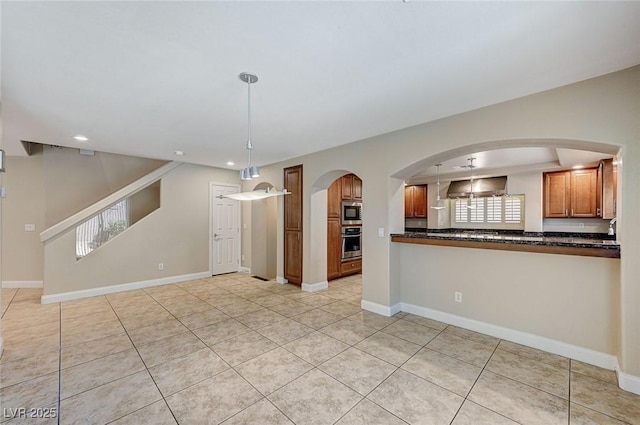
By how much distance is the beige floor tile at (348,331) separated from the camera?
10.0 feet

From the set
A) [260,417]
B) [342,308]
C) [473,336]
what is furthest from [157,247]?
[473,336]

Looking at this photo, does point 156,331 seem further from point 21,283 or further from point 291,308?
point 21,283

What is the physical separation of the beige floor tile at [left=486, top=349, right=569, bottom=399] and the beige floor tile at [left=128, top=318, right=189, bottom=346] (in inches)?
136

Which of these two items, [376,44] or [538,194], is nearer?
[376,44]

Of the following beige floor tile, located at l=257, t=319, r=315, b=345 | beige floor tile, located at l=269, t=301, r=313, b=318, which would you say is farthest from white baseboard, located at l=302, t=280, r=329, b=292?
beige floor tile, located at l=257, t=319, r=315, b=345

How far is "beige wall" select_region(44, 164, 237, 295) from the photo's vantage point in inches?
174

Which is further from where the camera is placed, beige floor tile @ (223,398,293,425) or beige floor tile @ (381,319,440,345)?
beige floor tile @ (381,319,440,345)

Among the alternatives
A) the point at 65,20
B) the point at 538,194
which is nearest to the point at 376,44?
the point at 65,20

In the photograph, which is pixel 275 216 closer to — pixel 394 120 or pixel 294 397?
pixel 394 120

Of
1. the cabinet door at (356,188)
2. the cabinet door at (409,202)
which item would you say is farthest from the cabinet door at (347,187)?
the cabinet door at (409,202)

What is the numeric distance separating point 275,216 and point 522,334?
477 cm

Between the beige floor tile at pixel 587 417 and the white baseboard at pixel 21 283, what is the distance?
815 centimetres

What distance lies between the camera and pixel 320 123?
333 cm

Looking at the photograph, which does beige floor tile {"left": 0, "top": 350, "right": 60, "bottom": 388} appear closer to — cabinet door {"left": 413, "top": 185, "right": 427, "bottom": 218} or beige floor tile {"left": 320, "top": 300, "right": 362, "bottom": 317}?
beige floor tile {"left": 320, "top": 300, "right": 362, "bottom": 317}
